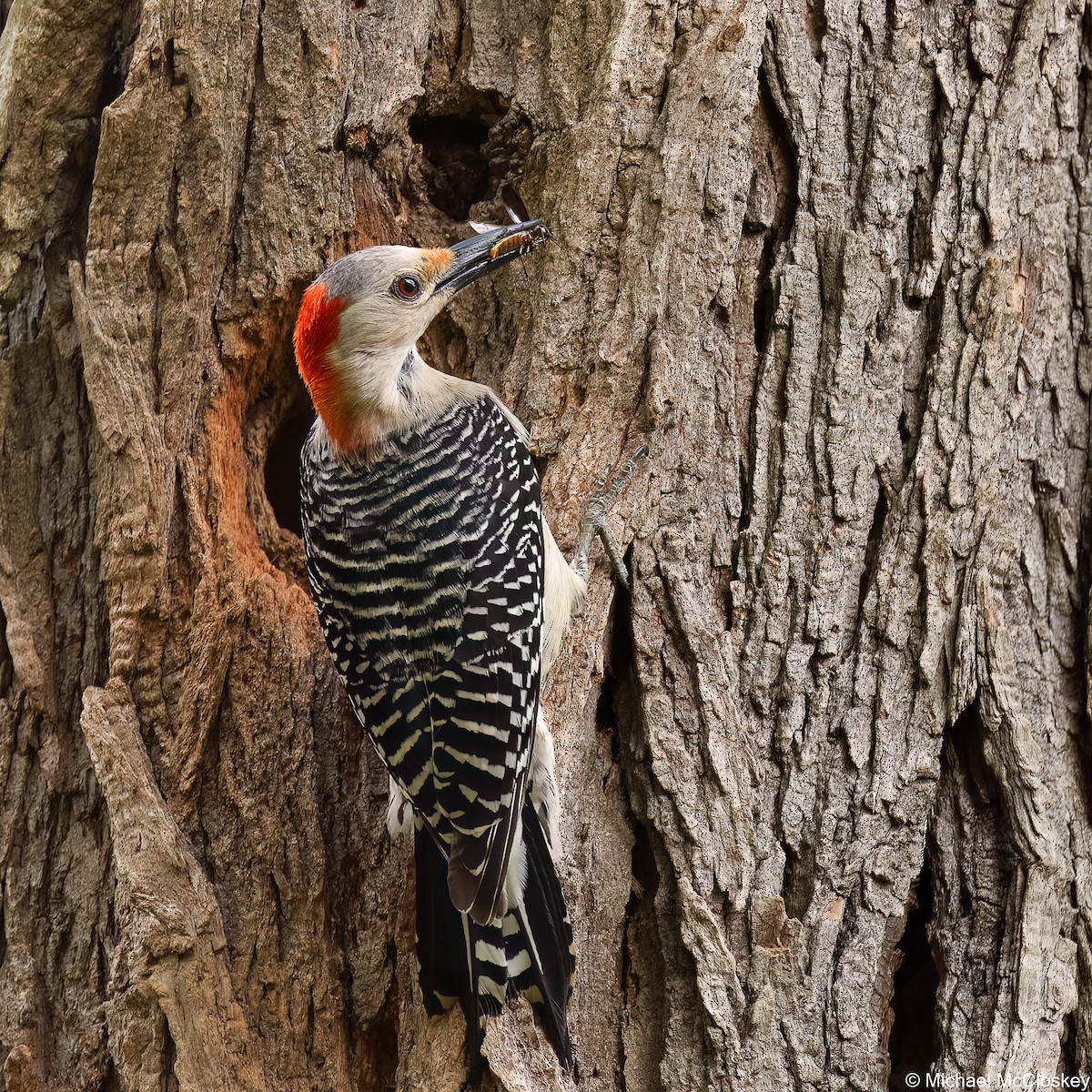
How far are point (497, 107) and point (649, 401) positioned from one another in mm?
1192

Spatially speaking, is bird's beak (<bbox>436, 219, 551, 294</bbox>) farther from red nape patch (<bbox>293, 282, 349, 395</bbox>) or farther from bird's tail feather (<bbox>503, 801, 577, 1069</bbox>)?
bird's tail feather (<bbox>503, 801, 577, 1069</bbox>)

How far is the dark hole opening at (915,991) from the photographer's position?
3010mm

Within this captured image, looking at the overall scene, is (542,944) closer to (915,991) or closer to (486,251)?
(915,991)

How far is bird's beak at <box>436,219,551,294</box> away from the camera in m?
3.30

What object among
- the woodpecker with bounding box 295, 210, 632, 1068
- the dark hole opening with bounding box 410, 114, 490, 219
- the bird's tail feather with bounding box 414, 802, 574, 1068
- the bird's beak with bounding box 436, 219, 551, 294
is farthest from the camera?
the dark hole opening with bounding box 410, 114, 490, 219

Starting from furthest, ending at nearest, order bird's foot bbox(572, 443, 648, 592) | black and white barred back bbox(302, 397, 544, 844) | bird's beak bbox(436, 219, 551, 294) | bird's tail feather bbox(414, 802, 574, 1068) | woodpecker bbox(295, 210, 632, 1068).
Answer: bird's beak bbox(436, 219, 551, 294) → bird's foot bbox(572, 443, 648, 592) → black and white barred back bbox(302, 397, 544, 844) → woodpecker bbox(295, 210, 632, 1068) → bird's tail feather bbox(414, 802, 574, 1068)

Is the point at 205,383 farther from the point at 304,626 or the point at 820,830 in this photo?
the point at 820,830

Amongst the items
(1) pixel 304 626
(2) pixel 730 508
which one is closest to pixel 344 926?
(1) pixel 304 626

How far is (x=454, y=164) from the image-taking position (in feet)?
12.4

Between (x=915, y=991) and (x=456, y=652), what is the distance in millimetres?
1616

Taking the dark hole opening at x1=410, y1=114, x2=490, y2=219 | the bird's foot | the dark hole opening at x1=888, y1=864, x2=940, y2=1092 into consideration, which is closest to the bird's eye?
the dark hole opening at x1=410, y1=114, x2=490, y2=219

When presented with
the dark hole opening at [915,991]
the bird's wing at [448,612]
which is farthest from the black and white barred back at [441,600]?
the dark hole opening at [915,991]

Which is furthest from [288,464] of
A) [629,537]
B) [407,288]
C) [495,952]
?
[495,952]

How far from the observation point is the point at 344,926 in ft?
10.0
